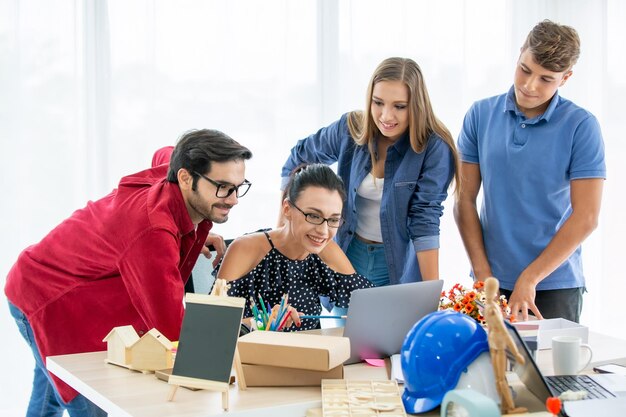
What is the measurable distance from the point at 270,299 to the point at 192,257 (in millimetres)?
296

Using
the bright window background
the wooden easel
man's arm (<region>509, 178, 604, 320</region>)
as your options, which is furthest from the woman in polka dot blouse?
the bright window background

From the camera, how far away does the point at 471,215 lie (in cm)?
278

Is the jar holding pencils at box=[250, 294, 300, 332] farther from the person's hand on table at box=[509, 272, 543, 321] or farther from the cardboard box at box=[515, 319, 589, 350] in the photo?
the person's hand on table at box=[509, 272, 543, 321]

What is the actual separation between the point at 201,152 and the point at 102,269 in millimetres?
402

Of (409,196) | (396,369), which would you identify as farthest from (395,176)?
(396,369)

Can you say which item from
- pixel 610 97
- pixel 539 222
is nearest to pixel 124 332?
pixel 539 222

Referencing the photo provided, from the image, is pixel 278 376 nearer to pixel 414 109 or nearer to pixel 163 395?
pixel 163 395

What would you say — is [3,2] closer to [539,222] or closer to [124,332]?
[124,332]

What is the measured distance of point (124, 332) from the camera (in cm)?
185

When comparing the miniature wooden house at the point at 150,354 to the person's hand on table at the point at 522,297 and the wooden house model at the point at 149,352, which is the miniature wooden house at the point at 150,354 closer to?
the wooden house model at the point at 149,352

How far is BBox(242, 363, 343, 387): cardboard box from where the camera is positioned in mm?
1725

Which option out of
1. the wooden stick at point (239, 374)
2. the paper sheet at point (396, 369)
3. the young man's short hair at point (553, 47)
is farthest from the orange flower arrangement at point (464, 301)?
the young man's short hair at point (553, 47)

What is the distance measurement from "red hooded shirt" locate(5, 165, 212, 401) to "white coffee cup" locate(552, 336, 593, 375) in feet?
2.96

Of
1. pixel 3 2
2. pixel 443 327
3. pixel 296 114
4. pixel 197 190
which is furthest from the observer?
pixel 296 114
